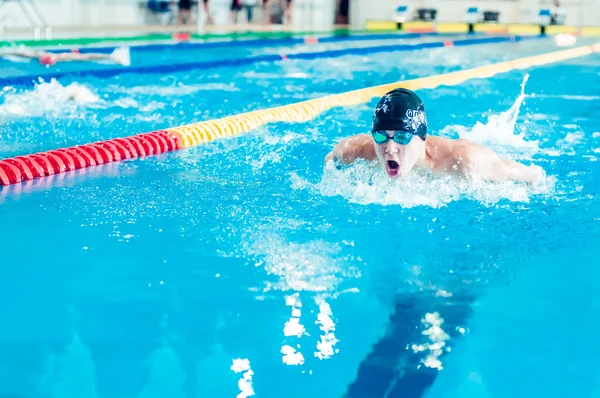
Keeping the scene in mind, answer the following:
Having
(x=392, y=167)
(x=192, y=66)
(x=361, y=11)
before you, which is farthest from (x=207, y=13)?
(x=392, y=167)

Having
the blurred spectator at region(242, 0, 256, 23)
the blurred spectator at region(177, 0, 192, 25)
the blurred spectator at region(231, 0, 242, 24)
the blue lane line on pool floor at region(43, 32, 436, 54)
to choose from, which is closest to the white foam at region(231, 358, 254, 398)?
the blue lane line on pool floor at region(43, 32, 436, 54)

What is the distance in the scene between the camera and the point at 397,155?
3.37 meters

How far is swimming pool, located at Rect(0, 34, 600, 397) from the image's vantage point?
202cm

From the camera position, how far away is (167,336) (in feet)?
7.20

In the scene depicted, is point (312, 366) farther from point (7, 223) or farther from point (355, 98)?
point (355, 98)

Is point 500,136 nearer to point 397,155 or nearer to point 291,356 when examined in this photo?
point 397,155

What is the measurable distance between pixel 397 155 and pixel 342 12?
21.0 meters

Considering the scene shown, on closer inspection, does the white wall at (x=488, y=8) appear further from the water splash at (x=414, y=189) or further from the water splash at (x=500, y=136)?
the water splash at (x=414, y=189)

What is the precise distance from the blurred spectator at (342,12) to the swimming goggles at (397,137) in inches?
813

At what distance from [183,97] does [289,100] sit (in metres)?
1.01

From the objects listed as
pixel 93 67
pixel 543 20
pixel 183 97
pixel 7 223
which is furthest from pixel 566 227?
pixel 543 20

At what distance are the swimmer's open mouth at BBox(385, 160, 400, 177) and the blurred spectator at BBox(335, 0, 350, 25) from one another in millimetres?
20621

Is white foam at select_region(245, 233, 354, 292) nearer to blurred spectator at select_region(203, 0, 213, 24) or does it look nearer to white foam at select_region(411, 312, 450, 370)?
white foam at select_region(411, 312, 450, 370)

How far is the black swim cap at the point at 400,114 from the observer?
3.29m
